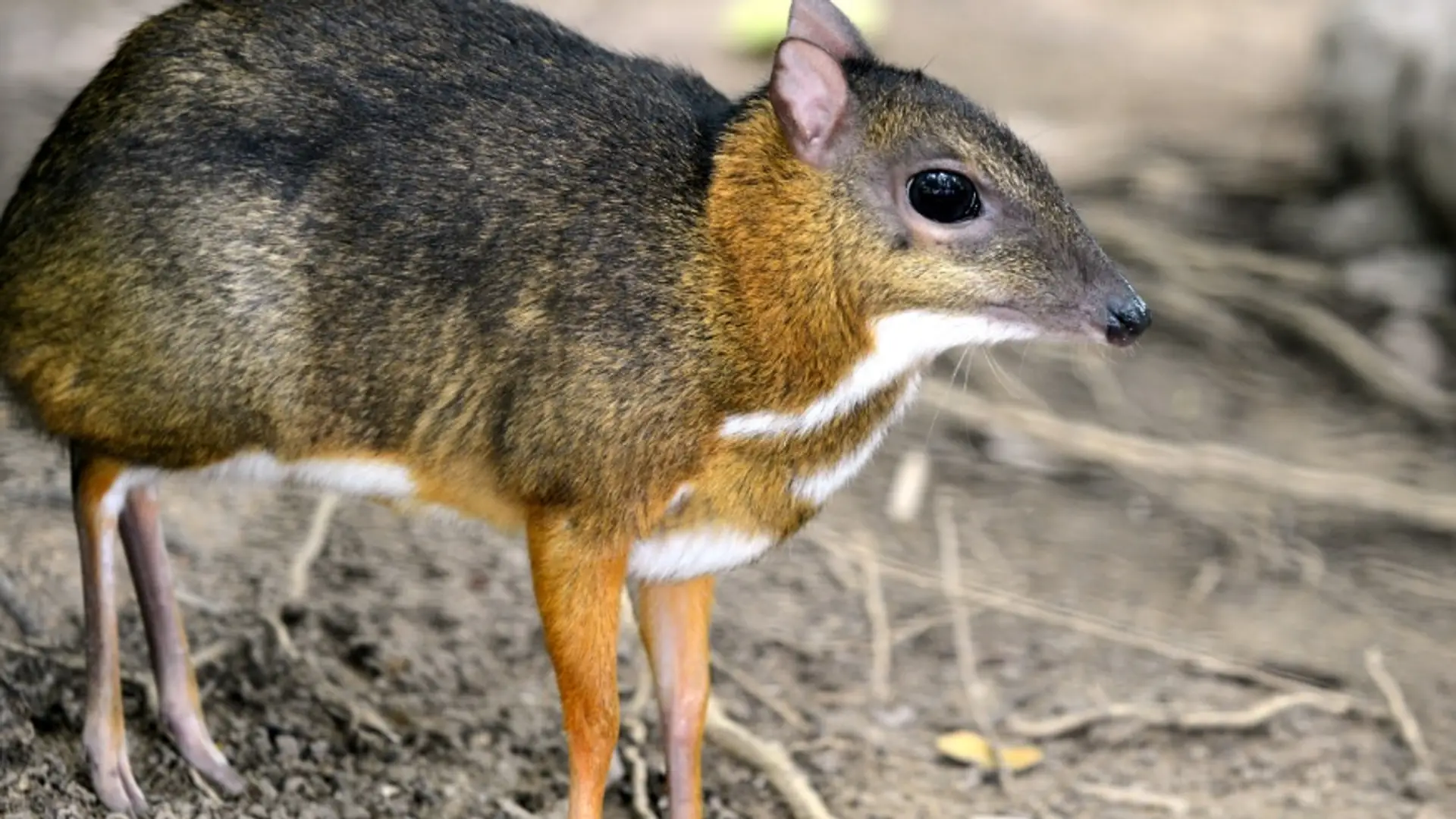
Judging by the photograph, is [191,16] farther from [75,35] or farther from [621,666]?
[75,35]

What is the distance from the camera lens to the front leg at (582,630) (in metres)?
3.51

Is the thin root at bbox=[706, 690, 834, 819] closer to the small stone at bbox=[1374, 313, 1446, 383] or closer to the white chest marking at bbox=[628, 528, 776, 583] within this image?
the white chest marking at bbox=[628, 528, 776, 583]

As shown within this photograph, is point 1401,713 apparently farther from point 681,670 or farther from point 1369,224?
point 1369,224

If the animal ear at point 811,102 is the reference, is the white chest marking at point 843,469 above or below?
below

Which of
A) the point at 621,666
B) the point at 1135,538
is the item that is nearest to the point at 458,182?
the point at 621,666

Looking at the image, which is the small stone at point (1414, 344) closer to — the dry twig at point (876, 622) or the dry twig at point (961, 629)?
the dry twig at point (961, 629)

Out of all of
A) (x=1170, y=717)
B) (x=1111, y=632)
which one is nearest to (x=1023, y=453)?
(x=1111, y=632)

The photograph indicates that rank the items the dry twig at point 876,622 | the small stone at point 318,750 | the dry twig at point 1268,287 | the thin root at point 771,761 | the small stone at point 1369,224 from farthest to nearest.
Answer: the small stone at point 1369,224 → the dry twig at point 1268,287 → the dry twig at point 876,622 → the thin root at point 771,761 → the small stone at point 318,750

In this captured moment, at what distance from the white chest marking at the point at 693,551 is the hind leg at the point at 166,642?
95cm

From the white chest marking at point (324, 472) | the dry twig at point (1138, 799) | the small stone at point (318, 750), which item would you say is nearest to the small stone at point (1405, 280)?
the dry twig at point (1138, 799)

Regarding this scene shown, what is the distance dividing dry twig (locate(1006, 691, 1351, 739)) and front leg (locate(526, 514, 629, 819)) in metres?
1.62

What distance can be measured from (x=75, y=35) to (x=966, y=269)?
6462mm

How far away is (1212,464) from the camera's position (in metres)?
6.37

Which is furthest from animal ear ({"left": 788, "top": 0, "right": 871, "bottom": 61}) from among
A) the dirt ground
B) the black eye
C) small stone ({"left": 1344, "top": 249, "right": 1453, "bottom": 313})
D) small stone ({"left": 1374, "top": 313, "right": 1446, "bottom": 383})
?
small stone ({"left": 1344, "top": 249, "right": 1453, "bottom": 313})
